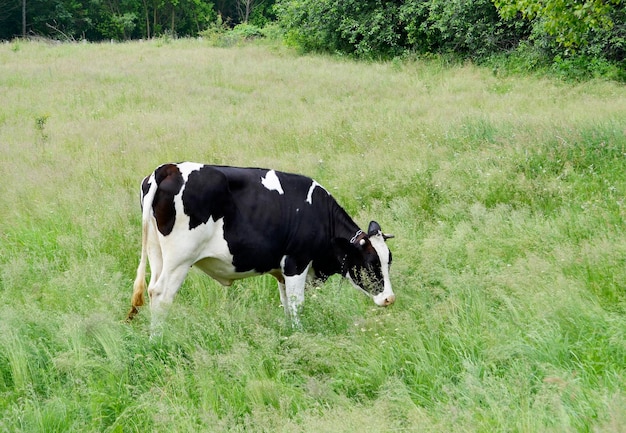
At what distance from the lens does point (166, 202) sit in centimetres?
577

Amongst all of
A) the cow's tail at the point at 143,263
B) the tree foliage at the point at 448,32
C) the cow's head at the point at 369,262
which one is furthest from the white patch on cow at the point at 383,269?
the tree foliage at the point at 448,32

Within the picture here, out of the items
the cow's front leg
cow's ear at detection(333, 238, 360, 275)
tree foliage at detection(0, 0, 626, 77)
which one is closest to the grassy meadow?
the cow's front leg

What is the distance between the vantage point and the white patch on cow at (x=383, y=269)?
19.6 ft

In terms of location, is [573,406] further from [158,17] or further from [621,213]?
[158,17]

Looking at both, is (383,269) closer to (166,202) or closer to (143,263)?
(166,202)

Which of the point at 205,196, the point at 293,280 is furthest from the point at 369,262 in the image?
the point at 205,196

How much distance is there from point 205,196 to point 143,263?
2.50ft

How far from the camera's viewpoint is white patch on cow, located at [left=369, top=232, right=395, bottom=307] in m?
5.96

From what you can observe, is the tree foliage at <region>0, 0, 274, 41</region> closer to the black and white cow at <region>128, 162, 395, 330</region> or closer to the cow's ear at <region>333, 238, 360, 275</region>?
→ the black and white cow at <region>128, 162, 395, 330</region>

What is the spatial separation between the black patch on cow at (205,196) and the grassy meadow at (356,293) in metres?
0.81

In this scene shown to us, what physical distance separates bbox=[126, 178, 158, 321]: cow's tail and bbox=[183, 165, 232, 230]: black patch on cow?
30 cm

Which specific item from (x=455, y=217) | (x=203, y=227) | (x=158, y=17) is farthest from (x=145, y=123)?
(x=158, y=17)

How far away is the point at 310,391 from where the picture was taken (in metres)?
4.62

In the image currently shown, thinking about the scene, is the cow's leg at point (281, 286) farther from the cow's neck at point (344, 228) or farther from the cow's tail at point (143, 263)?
the cow's tail at point (143, 263)
